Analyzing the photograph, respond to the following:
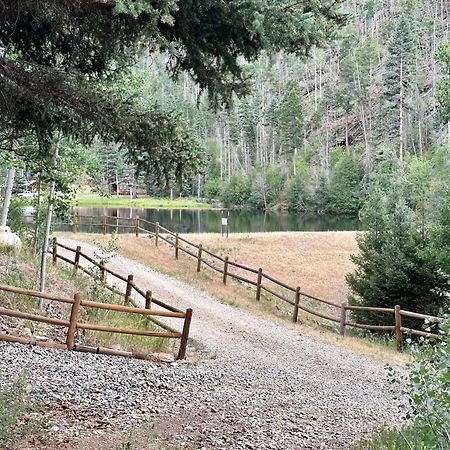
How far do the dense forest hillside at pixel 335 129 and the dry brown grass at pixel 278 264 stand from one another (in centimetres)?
3070

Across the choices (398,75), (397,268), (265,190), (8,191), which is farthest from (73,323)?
(265,190)

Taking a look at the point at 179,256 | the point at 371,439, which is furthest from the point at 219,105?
the point at 179,256

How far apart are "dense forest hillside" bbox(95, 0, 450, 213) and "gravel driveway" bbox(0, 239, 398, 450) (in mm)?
49290

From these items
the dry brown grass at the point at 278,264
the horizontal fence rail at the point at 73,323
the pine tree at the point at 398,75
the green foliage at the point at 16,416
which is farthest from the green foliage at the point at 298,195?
the green foliage at the point at 16,416

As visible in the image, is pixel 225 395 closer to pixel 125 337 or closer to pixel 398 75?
pixel 125 337

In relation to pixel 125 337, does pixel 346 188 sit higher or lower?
higher

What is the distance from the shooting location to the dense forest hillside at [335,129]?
6469cm

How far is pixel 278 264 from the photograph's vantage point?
24500mm

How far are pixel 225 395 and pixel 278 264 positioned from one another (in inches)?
713

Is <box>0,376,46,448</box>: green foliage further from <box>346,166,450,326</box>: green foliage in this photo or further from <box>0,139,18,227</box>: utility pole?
<box>346,166,450,326</box>: green foliage

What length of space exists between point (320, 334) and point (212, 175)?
71558mm

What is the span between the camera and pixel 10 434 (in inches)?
172

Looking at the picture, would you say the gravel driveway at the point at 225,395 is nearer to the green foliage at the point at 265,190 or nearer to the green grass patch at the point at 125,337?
the green grass patch at the point at 125,337

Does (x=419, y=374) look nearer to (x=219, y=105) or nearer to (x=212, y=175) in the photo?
(x=219, y=105)
